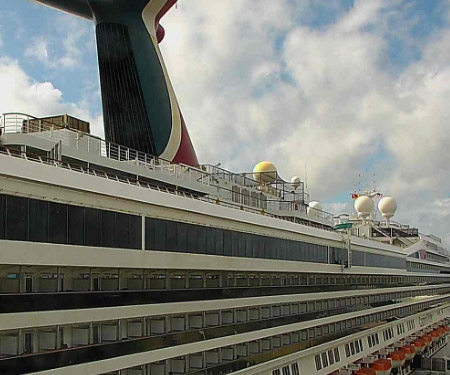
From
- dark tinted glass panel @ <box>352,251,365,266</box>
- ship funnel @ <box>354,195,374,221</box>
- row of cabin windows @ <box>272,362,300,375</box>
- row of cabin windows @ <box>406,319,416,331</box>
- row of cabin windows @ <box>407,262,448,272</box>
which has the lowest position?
row of cabin windows @ <box>406,319,416,331</box>

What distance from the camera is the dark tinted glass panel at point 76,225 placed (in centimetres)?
1303

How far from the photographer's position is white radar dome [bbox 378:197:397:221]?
65375mm

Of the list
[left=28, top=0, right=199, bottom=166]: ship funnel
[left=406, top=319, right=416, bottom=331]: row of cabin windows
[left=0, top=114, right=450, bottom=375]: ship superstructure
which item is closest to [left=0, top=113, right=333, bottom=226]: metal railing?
[left=0, top=114, right=450, bottom=375]: ship superstructure

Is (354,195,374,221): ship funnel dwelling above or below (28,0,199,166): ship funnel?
below

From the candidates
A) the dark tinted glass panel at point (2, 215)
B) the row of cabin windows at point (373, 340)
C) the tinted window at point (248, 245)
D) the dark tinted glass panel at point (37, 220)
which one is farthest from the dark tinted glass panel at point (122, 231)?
Result: the row of cabin windows at point (373, 340)

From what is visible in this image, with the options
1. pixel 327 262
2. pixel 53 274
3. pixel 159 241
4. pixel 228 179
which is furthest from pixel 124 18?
pixel 53 274

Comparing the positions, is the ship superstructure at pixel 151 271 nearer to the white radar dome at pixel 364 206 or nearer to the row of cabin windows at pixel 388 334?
the row of cabin windows at pixel 388 334

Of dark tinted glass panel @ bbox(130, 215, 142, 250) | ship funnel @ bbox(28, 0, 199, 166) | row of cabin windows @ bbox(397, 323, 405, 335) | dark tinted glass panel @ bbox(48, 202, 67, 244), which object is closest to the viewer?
dark tinted glass panel @ bbox(48, 202, 67, 244)

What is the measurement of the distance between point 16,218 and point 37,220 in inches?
21.8

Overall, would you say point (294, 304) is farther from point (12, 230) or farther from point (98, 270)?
point (12, 230)

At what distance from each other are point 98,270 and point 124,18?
859 inches

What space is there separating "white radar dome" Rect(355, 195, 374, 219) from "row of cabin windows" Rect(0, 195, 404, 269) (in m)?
37.2

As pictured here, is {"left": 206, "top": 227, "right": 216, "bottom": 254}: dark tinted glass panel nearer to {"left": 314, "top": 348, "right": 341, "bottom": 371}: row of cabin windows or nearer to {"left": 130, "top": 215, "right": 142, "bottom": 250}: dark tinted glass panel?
{"left": 130, "top": 215, "right": 142, "bottom": 250}: dark tinted glass panel

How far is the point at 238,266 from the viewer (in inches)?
814
